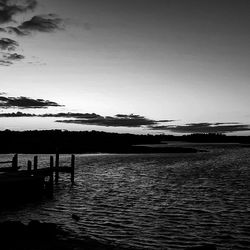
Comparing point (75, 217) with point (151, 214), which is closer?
point (75, 217)

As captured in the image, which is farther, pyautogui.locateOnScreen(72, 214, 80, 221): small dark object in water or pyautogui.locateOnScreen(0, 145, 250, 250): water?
pyautogui.locateOnScreen(72, 214, 80, 221): small dark object in water

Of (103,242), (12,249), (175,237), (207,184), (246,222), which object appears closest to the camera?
(12,249)

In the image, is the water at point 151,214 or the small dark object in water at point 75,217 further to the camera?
the small dark object in water at point 75,217

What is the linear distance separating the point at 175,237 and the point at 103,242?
3475mm

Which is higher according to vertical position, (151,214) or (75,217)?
(75,217)

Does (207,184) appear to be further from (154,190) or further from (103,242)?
(103,242)

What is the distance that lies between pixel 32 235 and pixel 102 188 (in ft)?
62.5

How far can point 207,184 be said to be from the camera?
37.6 m

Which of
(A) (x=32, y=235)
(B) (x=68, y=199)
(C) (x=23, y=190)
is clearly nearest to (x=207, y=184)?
(B) (x=68, y=199)

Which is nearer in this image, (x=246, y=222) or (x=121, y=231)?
(x=121, y=231)

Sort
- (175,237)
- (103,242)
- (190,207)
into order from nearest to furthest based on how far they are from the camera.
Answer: (103,242)
(175,237)
(190,207)

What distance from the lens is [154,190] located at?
32.6 meters

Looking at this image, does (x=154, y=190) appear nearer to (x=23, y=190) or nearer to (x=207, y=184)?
(x=207, y=184)

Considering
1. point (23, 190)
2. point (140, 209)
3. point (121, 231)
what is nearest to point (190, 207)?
point (140, 209)
